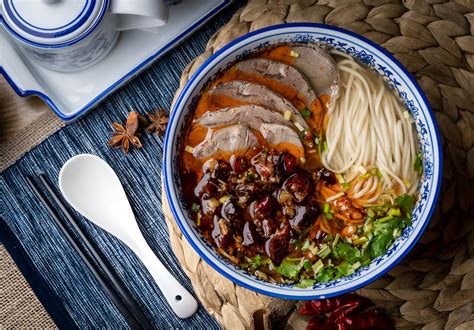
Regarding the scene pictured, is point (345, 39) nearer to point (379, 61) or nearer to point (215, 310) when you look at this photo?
point (379, 61)

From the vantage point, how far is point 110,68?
2494 mm

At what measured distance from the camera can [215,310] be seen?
230 cm

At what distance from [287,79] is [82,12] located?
767 mm

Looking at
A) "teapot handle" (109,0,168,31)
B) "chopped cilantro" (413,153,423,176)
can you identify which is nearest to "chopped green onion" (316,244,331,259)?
"chopped cilantro" (413,153,423,176)

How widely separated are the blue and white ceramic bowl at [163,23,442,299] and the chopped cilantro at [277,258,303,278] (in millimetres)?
81

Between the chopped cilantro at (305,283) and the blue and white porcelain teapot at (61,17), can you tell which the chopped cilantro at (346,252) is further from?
the blue and white porcelain teapot at (61,17)

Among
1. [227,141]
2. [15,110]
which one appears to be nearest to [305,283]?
[227,141]

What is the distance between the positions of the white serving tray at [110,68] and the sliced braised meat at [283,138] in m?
0.64

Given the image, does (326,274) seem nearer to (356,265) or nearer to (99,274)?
(356,265)

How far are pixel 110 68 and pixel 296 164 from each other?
898 millimetres

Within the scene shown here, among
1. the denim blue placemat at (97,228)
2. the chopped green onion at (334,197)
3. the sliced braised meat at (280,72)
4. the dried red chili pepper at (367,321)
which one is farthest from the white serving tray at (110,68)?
the dried red chili pepper at (367,321)

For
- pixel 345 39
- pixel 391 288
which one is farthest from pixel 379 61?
pixel 391 288

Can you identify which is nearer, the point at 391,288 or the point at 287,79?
the point at 287,79

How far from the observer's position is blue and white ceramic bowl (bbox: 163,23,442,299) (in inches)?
74.2
